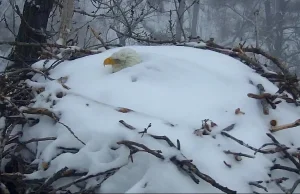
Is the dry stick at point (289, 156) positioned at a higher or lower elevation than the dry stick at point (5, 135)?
lower

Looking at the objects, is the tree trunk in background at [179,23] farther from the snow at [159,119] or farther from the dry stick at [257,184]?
the dry stick at [257,184]

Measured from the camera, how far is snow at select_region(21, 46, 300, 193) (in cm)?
158

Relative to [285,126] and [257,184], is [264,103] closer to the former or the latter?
[285,126]

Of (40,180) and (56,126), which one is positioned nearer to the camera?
(40,180)

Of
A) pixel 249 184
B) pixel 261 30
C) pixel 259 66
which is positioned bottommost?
pixel 261 30

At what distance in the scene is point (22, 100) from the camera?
2047 millimetres

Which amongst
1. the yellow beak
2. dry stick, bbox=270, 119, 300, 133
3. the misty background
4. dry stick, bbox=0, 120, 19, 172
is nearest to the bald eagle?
the yellow beak

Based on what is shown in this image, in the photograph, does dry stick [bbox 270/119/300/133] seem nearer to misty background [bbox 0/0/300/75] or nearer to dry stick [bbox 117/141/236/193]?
dry stick [bbox 117/141/236/193]

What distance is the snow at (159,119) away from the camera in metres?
1.58

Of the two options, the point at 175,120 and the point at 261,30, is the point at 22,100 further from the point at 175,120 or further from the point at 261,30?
the point at 261,30

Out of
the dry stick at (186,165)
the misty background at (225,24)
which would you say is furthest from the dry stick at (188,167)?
the misty background at (225,24)

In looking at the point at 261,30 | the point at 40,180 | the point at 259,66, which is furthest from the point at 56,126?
the point at 261,30

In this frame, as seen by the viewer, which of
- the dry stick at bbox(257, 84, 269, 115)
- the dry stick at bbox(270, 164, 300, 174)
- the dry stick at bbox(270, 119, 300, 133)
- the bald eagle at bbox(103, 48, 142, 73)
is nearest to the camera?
the dry stick at bbox(270, 164, 300, 174)

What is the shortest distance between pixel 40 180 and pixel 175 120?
24.9 inches
